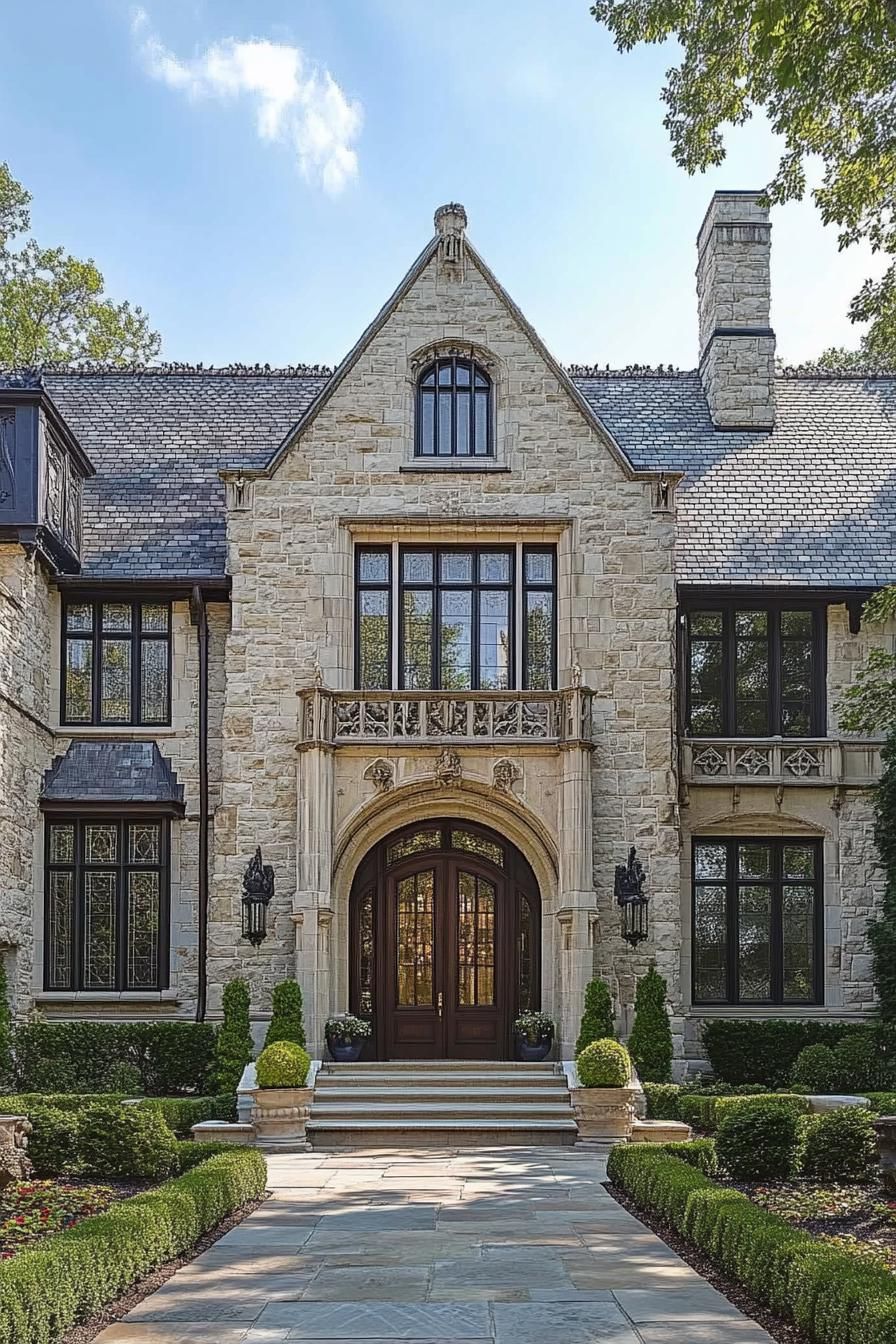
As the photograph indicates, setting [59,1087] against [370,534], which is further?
[370,534]

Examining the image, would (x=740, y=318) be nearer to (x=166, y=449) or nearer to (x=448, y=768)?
(x=166, y=449)

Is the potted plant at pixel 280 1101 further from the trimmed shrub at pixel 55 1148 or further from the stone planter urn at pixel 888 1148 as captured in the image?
the stone planter urn at pixel 888 1148

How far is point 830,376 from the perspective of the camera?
2686cm

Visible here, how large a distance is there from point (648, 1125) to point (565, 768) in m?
5.08

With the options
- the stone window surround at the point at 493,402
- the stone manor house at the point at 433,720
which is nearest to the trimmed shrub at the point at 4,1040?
the stone manor house at the point at 433,720

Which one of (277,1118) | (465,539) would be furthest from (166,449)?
(277,1118)

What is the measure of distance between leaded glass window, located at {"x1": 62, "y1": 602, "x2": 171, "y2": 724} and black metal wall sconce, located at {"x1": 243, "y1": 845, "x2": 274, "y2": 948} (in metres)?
2.97

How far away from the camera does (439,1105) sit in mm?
18547

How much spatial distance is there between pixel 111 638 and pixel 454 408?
229 inches

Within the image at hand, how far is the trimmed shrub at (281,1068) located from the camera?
1725 centimetres

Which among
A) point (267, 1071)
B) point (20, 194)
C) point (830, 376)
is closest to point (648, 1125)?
point (267, 1071)

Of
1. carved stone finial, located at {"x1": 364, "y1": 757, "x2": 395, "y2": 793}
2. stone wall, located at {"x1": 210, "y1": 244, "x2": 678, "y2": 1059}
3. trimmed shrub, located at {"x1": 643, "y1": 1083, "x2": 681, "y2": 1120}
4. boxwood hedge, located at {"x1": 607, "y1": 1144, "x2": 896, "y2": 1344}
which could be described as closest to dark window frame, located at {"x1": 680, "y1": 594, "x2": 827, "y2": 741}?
stone wall, located at {"x1": 210, "y1": 244, "x2": 678, "y2": 1059}

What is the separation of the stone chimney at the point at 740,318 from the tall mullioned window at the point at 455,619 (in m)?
5.63

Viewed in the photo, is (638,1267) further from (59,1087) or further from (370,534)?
(370,534)
